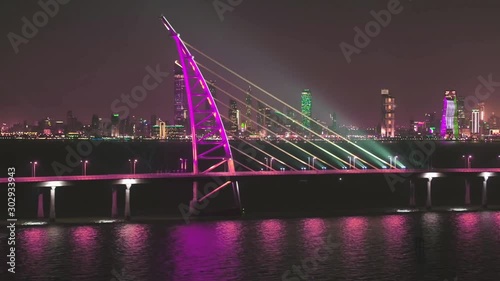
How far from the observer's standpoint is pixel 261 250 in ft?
173

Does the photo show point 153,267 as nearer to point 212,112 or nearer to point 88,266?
point 88,266

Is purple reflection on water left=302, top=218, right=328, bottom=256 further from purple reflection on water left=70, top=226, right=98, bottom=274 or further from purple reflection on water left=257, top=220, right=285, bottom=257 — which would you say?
purple reflection on water left=70, top=226, right=98, bottom=274

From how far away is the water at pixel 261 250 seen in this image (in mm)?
45219

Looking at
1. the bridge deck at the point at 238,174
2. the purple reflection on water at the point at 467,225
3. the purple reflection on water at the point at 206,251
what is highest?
the bridge deck at the point at 238,174

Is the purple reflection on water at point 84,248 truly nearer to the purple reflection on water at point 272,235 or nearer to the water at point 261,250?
the water at point 261,250

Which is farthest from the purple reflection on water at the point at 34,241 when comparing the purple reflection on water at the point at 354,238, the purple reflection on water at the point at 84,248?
the purple reflection on water at the point at 354,238

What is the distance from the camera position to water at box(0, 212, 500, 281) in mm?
45219

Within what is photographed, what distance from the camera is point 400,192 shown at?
115m

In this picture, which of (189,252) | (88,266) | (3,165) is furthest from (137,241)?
(3,165)

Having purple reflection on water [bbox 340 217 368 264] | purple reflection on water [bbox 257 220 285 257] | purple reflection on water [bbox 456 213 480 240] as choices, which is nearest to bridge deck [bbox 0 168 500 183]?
purple reflection on water [bbox 257 220 285 257]

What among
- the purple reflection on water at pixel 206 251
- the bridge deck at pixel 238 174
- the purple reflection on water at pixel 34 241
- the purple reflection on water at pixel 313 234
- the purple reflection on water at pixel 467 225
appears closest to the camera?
the purple reflection on water at pixel 206 251

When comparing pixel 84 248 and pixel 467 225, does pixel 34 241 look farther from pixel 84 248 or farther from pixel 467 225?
pixel 467 225

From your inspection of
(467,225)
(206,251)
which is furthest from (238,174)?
(467,225)

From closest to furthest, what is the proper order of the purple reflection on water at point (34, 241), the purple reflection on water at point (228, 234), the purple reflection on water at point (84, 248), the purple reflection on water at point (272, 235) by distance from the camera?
the purple reflection on water at point (84, 248) < the purple reflection on water at point (34, 241) < the purple reflection on water at point (272, 235) < the purple reflection on water at point (228, 234)
